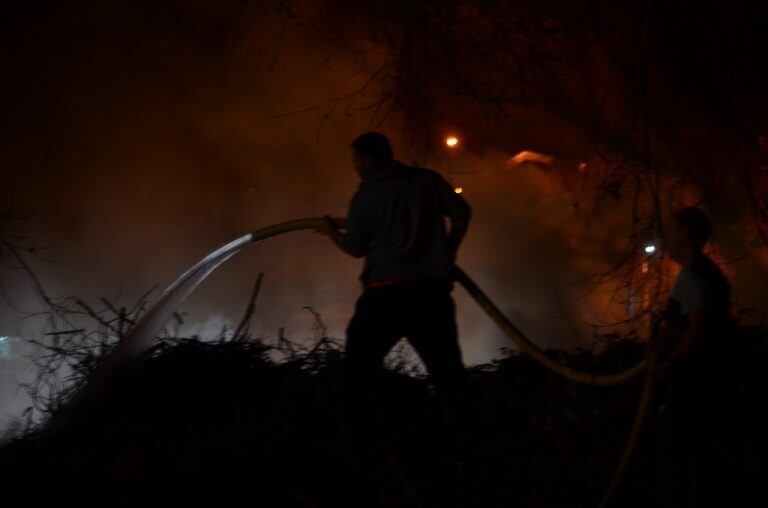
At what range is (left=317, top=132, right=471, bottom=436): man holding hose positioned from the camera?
3271 millimetres

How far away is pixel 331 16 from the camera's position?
208 inches

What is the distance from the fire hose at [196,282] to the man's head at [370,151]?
0.40m

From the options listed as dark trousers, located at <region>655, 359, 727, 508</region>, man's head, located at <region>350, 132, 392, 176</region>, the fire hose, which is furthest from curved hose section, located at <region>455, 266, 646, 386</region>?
man's head, located at <region>350, 132, 392, 176</region>

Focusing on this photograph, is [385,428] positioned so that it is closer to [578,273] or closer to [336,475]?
[336,475]

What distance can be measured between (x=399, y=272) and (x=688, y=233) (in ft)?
3.97

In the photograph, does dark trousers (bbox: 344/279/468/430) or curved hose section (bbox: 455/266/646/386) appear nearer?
curved hose section (bbox: 455/266/646/386)

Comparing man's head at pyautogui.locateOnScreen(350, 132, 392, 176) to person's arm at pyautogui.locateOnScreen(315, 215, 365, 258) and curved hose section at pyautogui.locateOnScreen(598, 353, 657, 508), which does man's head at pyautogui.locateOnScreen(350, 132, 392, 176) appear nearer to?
person's arm at pyautogui.locateOnScreen(315, 215, 365, 258)

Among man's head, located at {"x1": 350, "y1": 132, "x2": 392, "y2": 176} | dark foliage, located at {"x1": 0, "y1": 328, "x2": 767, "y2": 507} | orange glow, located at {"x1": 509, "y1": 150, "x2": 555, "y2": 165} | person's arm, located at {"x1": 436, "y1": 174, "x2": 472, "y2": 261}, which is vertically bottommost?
dark foliage, located at {"x1": 0, "y1": 328, "x2": 767, "y2": 507}

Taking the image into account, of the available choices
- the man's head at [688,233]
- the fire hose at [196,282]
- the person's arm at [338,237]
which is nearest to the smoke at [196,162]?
the fire hose at [196,282]

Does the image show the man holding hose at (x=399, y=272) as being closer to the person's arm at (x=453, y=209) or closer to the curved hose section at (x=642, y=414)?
the person's arm at (x=453, y=209)

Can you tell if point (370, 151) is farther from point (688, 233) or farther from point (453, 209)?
point (688, 233)

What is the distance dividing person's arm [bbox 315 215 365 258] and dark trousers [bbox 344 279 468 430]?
20 cm

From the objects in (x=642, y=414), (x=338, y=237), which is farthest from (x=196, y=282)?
(x=642, y=414)

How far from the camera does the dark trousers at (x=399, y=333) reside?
3264mm
